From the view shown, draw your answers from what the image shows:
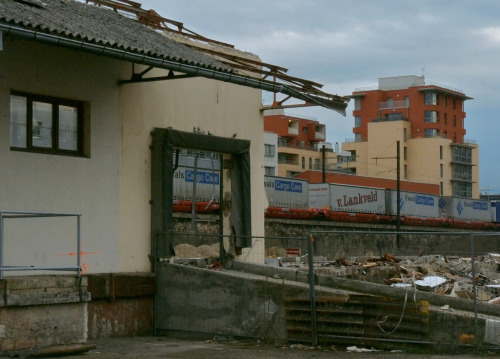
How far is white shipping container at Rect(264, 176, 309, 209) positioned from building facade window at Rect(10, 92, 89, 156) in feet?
160

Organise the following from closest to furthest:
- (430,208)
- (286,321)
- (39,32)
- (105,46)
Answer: (39,32) < (105,46) < (286,321) < (430,208)

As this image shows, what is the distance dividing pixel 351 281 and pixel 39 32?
7242 mm

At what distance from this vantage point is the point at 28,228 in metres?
15.7

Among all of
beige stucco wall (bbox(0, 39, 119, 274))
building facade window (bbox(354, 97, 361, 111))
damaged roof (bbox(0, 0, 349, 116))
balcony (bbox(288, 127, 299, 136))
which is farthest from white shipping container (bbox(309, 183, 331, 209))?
building facade window (bbox(354, 97, 361, 111))

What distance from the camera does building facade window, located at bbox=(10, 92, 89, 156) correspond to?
52.0 feet

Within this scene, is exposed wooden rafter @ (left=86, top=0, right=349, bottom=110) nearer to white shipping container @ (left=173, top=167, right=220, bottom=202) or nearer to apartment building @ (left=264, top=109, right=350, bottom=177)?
white shipping container @ (left=173, top=167, right=220, bottom=202)

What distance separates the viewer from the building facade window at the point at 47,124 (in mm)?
15852

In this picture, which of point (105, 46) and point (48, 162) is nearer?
point (105, 46)

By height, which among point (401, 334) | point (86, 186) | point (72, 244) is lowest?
point (401, 334)

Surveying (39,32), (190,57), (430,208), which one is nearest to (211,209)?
(190,57)

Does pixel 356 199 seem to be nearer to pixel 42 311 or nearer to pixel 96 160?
pixel 96 160

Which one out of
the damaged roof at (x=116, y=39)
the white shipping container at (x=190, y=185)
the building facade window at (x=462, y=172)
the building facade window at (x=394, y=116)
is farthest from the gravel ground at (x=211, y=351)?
the building facade window at (x=462, y=172)

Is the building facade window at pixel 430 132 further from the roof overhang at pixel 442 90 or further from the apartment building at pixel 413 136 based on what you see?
the roof overhang at pixel 442 90

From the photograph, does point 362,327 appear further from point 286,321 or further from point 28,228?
point 28,228
